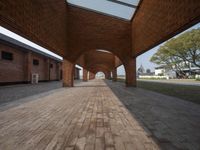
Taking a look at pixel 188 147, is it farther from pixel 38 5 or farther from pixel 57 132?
pixel 38 5

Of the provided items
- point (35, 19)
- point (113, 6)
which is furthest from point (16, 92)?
point (113, 6)

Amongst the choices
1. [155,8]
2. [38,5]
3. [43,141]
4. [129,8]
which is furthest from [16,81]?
[43,141]

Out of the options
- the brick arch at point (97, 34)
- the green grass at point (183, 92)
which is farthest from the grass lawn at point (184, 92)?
the brick arch at point (97, 34)

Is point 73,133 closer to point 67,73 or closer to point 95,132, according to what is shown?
point 95,132

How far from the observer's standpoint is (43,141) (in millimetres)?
2695

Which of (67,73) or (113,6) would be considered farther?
(67,73)

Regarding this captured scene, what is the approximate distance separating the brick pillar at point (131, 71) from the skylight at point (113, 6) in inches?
162

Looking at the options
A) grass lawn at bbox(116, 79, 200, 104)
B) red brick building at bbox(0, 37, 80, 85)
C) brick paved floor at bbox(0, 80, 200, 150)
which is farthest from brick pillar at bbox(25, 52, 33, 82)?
brick paved floor at bbox(0, 80, 200, 150)

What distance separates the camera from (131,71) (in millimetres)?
15273

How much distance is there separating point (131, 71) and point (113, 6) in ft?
20.8

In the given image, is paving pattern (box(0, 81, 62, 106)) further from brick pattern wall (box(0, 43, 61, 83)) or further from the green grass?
the green grass

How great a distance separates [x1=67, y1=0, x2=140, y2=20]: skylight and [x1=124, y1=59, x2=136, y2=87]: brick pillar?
162 inches

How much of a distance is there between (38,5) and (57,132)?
22.8 ft

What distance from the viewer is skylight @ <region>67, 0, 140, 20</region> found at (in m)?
10.9
